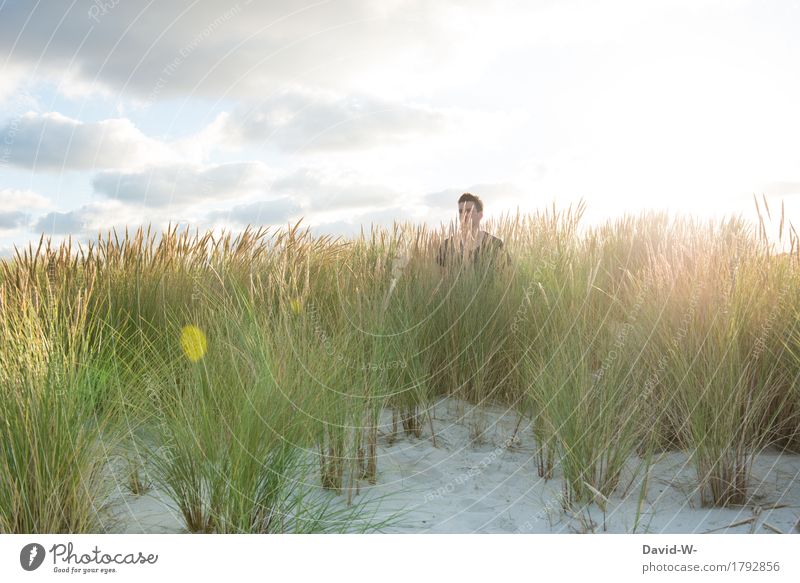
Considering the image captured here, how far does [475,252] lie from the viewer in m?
5.18

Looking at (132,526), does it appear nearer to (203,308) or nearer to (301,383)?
(301,383)

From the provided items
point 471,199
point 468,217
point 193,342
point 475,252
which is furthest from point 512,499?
point 471,199

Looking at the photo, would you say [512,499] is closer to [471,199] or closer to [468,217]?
[468,217]

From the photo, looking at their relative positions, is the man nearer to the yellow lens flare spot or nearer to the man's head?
the man's head

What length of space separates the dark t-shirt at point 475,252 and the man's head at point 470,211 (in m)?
0.18

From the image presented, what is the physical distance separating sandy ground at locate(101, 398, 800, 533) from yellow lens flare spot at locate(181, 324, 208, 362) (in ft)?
2.16

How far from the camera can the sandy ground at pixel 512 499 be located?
9.68 ft

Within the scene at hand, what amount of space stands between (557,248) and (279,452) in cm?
308

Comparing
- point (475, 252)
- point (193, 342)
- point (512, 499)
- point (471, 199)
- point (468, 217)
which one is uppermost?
point (471, 199)

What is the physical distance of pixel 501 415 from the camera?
4.34 m
